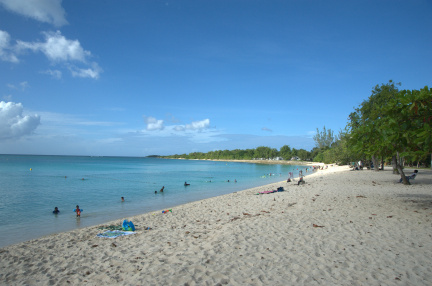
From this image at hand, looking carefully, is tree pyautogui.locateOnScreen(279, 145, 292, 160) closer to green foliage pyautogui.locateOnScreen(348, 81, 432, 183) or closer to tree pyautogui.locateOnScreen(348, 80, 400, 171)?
tree pyautogui.locateOnScreen(348, 80, 400, 171)

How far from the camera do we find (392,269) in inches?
211

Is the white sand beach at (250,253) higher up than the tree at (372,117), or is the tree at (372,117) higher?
the tree at (372,117)

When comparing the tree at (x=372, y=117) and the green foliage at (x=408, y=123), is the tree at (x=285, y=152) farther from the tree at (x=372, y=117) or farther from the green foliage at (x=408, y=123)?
the green foliage at (x=408, y=123)

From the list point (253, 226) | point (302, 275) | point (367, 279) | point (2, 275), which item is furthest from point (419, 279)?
point (2, 275)

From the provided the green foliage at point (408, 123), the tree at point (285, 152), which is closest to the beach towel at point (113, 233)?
the green foliage at point (408, 123)

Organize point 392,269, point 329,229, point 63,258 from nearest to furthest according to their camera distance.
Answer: point 392,269, point 63,258, point 329,229

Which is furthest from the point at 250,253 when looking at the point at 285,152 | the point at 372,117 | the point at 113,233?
the point at 285,152

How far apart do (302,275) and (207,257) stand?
2252 mm

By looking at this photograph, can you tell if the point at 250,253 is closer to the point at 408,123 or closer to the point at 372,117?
the point at 408,123

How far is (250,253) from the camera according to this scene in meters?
6.47

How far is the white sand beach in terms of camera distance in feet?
17.2

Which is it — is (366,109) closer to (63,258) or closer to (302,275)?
(302,275)

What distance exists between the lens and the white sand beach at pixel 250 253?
207 inches

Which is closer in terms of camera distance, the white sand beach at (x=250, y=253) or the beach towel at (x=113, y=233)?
the white sand beach at (x=250, y=253)
